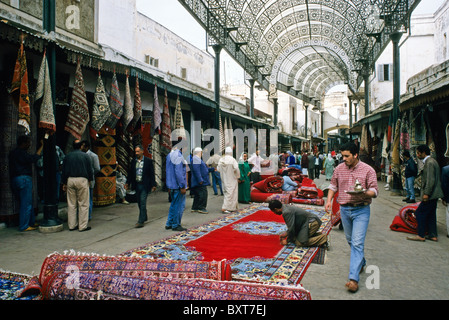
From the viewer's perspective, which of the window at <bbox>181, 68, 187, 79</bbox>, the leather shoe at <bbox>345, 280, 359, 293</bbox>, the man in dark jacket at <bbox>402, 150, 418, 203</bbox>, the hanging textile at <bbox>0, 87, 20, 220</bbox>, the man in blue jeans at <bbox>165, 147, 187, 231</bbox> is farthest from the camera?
the window at <bbox>181, 68, 187, 79</bbox>

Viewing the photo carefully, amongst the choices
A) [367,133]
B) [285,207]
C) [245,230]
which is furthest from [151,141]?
[367,133]

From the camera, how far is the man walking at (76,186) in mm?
6023

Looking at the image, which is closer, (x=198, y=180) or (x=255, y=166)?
(x=198, y=180)

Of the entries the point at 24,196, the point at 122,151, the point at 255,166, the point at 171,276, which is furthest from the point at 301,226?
the point at 255,166

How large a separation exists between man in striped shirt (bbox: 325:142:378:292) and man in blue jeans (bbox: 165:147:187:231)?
3.05 m

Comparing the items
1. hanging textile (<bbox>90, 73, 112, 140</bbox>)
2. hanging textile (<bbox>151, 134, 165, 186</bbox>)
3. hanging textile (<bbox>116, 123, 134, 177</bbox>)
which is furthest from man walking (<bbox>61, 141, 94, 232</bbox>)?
hanging textile (<bbox>151, 134, 165, 186</bbox>)

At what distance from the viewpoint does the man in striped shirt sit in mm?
3639

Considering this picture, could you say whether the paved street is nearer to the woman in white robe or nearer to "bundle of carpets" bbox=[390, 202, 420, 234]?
"bundle of carpets" bbox=[390, 202, 420, 234]

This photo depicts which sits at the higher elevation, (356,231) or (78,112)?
(78,112)

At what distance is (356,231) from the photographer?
12.2ft

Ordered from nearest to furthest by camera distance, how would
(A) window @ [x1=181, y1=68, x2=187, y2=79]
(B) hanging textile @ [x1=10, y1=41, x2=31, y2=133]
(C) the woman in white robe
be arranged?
(B) hanging textile @ [x1=10, y1=41, x2=31, y2=133] → (C) the woman in white robe → (A) window @ [x1=181, y1=68, x2=187, y2=79]

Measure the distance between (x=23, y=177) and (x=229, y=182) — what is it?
4604 mm

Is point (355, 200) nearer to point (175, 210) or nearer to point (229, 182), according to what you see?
point (175, 210)

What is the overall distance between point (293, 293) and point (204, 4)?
1170 cm
